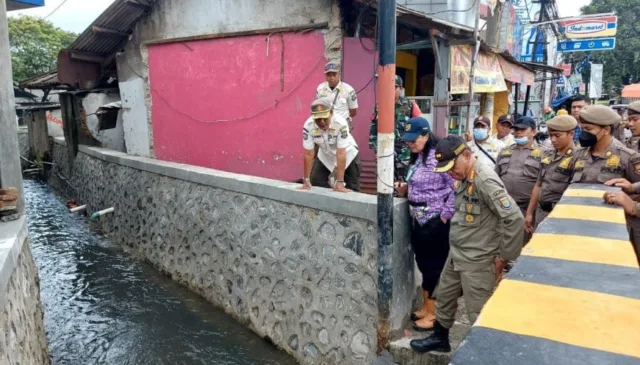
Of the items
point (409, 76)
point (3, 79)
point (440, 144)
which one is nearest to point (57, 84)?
point (3, 79)

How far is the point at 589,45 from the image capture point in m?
18.3

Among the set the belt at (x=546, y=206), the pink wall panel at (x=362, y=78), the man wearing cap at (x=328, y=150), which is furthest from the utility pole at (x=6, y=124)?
the belt at (x=546, y=206)

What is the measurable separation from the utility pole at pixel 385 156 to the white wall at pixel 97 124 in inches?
401

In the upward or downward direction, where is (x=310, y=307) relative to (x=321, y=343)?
upward

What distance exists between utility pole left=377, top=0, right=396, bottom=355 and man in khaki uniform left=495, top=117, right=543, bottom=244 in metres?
1.61

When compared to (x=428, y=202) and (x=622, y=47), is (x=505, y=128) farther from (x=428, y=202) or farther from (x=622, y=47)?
(x=622, y=47)

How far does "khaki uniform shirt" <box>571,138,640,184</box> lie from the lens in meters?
3.51

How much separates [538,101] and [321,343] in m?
20.0

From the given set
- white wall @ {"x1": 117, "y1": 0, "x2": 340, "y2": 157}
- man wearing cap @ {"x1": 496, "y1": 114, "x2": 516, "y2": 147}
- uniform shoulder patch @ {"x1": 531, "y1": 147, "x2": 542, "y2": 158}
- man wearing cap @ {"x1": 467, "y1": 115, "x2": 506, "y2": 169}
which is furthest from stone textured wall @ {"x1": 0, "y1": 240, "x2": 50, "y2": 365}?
man wearing cap @ {"x1": 496, "y1": 114, "x2": 516, "y2": 147}

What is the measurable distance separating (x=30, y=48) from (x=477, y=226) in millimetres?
27352

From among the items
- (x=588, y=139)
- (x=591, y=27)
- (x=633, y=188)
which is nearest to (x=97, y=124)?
(x=588, y=139)

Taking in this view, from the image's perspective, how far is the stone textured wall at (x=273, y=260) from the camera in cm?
435

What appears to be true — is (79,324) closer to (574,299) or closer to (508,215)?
(508,215)

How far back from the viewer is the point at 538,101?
21.1 meters
